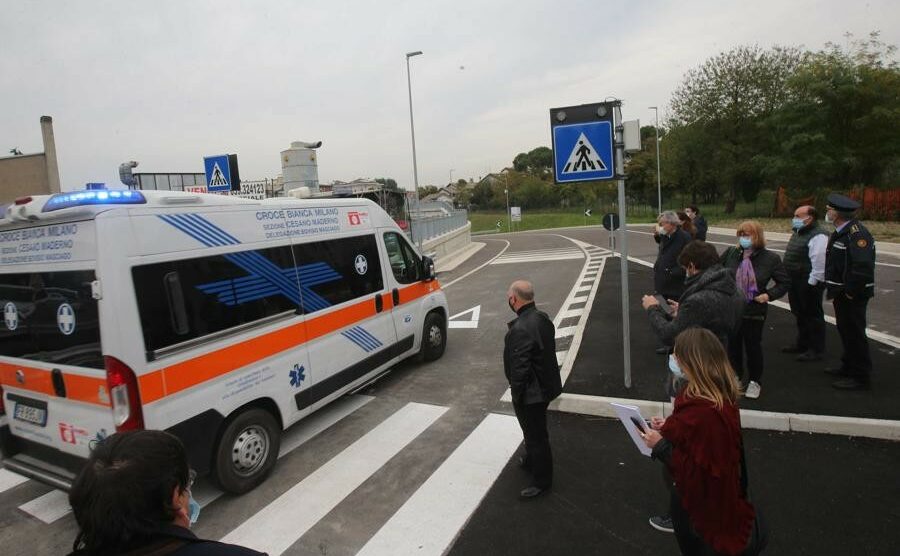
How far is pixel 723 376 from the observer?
7.74 feet

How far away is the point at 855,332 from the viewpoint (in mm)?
5191

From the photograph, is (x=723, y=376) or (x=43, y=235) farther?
(x=43, y=235)

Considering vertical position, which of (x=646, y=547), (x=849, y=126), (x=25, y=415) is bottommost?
(x=646, y=547)

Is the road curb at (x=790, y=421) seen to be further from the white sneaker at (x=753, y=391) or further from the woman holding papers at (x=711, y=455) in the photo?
the woman holding papers at (x=711, y=455)

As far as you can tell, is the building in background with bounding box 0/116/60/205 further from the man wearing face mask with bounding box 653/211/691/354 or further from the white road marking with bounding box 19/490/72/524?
the man wearing face mask with bounding box 653/211/691/354

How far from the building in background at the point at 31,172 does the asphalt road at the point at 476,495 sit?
24.2m

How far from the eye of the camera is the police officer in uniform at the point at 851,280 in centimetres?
500

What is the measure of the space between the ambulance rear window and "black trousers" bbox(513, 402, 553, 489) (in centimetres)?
313

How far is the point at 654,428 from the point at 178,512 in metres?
2.24

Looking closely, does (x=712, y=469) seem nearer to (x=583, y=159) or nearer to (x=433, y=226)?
(x=583, y=159)

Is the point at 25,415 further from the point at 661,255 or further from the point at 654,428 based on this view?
Result: the point at 661,255

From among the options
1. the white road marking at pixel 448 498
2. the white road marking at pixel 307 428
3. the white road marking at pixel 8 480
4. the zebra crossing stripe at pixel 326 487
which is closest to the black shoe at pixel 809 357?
the white road marking at pixel 448 498

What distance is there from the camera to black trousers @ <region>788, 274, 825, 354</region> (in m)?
6.14


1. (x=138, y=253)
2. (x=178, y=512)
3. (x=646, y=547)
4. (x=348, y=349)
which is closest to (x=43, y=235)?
(x=138, y=253)
